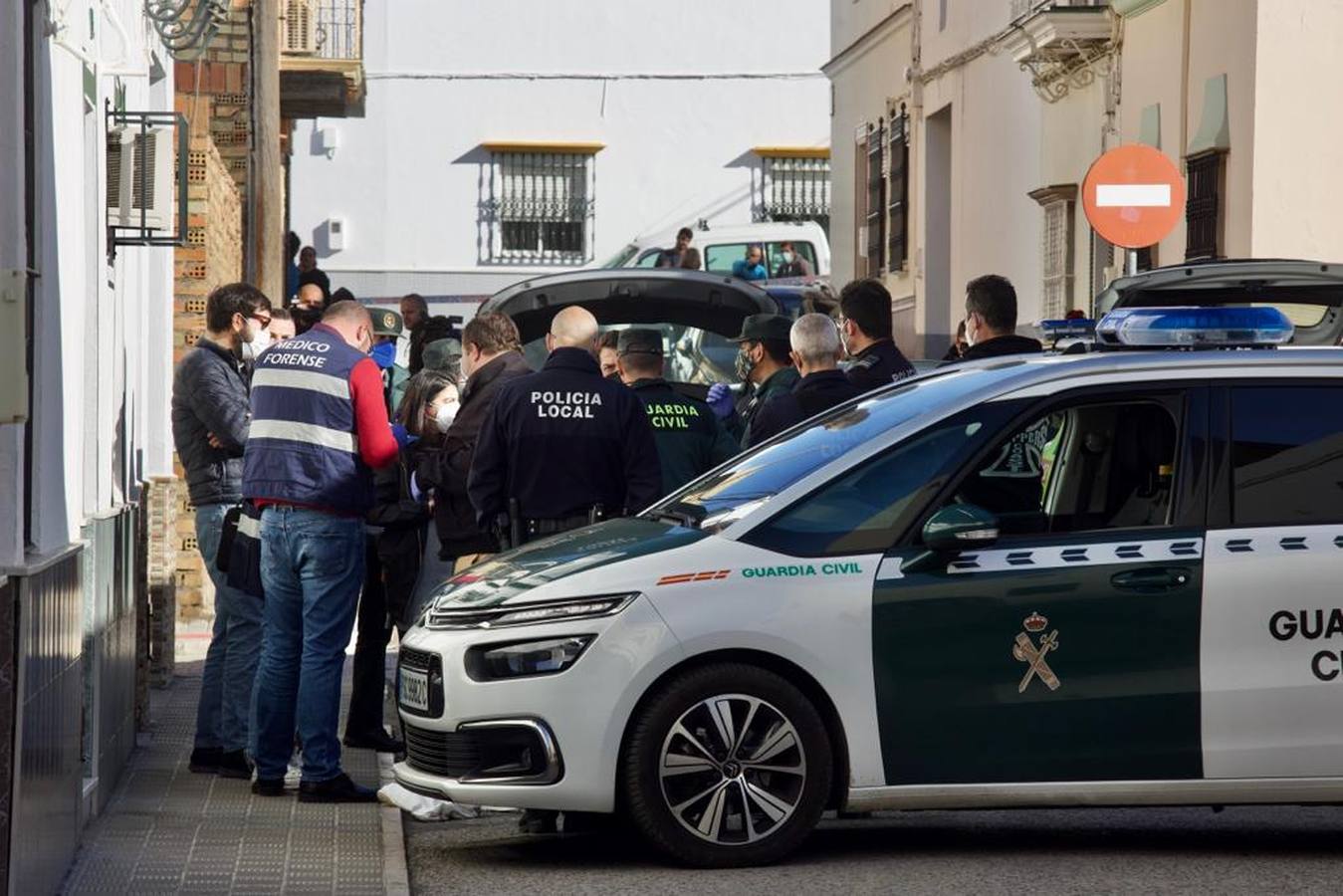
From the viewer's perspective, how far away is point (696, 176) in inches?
1732

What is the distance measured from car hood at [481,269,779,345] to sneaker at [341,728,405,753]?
5334 millimetres

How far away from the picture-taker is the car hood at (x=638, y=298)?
1656 centimetres

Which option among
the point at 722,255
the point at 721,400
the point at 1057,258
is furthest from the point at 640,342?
the point at 722,255

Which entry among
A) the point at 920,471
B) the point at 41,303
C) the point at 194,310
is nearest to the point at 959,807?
the point at 920,471

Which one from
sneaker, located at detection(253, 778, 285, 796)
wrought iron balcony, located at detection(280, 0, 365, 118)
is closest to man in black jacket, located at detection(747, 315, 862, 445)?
sneaker, located at detection(253, 778, 285, 796)

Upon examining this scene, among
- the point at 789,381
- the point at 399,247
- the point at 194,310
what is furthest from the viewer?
the point at 399,247

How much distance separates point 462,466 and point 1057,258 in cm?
1320

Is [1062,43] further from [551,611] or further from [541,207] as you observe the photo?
[541,207]

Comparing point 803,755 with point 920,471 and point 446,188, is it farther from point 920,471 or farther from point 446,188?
point 446,188

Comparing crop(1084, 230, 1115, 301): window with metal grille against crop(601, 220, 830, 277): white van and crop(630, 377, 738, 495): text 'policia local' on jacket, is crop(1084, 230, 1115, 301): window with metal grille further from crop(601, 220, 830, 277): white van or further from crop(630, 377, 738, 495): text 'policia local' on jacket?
crop(601, 220, 830, 277): white van

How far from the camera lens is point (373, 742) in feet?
37.3

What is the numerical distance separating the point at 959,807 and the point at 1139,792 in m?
0.59

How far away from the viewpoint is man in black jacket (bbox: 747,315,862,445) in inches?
424

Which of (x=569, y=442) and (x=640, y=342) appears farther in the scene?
(x=640, y=342)
